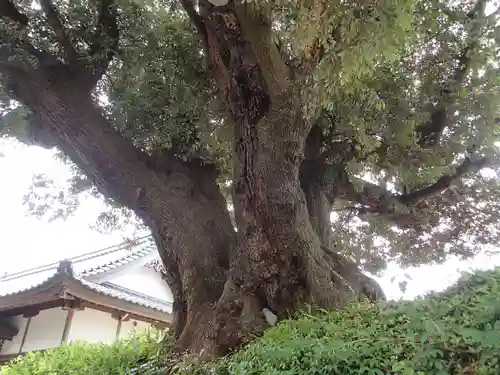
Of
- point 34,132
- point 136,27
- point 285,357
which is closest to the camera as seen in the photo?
point 285,357

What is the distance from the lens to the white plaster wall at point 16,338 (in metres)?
8.91

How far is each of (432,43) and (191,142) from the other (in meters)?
3.45

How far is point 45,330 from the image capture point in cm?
858

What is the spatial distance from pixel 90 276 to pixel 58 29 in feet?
20.5

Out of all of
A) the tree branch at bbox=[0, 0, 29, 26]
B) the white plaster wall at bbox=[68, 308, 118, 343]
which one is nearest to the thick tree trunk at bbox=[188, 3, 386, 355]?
the tree branch at bbox=[0, 0, 29, 26]

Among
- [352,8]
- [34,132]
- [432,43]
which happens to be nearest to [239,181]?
[352,8]

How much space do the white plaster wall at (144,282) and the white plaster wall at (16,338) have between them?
255 cm

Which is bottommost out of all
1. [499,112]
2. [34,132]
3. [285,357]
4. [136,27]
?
[285,357]

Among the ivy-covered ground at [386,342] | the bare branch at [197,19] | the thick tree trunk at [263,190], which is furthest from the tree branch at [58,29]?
the ivy-covered ground at [386,342]

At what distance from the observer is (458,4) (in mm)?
5414

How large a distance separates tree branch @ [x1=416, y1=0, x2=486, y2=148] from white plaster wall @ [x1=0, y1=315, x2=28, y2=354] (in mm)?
8499

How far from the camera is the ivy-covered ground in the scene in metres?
2.07

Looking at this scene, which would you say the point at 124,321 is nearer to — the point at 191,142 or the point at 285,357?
the point at 191,142

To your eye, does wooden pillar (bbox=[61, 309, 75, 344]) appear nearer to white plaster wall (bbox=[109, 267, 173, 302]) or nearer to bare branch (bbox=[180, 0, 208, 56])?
white plaster wall (bbox=[109, 267, 173, 302])
